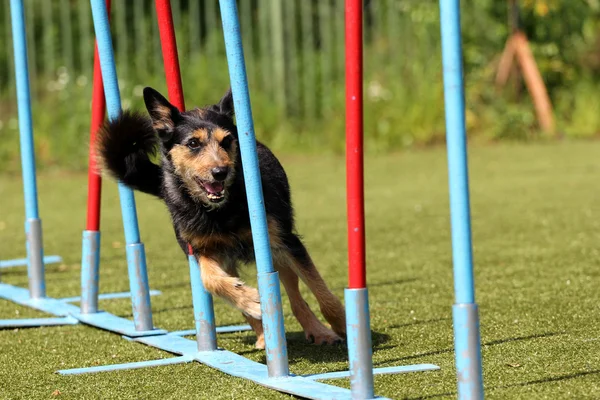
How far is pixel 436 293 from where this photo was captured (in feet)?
18.8

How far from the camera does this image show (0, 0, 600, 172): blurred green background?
15.0 meters

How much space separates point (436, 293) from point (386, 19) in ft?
38.4

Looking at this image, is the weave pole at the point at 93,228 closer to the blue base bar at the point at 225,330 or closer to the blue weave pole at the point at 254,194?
the blue base bar at the point at 225,330

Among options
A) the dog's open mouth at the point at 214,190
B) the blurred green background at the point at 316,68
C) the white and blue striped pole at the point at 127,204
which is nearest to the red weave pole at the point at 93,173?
the white and blue striped pole at the point at 127,204

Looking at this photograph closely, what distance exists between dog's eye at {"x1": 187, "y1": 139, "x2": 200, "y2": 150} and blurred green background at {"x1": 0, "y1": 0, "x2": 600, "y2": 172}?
10084 mm

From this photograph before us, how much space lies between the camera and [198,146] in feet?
15.0

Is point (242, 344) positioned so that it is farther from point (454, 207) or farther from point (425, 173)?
point (425, 173)

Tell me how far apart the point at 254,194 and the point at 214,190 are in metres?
0.69

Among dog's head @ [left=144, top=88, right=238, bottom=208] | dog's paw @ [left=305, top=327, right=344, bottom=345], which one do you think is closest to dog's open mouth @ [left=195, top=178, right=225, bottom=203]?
dog's head @ [left=144, top=88, right=238, bottom=208]

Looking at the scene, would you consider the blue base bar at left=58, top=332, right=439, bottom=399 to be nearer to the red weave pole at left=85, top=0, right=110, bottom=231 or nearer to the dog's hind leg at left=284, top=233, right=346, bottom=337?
the dog's hind leg at left=284, top=233, right=346, bottom=337

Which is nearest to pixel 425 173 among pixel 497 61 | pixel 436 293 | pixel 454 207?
pixel 497 61

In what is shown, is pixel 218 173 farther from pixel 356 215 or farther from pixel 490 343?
pixel 490 343

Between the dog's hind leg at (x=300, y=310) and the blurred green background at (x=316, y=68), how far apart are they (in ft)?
32.3

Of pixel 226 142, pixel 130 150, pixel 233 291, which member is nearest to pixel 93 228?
pixel 130 150
